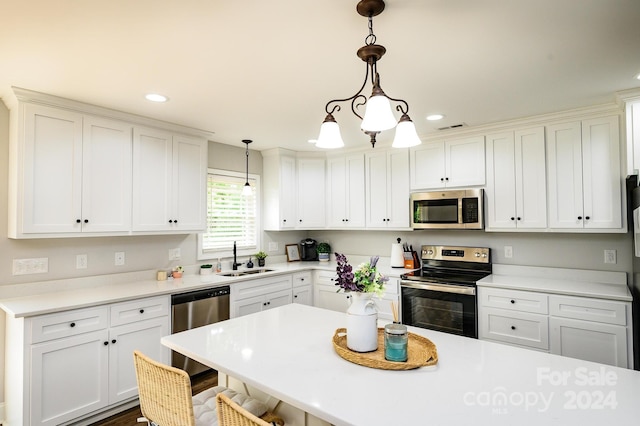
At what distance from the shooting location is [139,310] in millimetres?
2768

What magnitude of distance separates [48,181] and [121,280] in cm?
107

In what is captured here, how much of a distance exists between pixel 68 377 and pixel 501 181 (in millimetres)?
3855

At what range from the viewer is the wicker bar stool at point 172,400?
1.35 m

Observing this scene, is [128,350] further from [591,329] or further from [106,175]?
[591,329]

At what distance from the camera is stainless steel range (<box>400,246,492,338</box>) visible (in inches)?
124

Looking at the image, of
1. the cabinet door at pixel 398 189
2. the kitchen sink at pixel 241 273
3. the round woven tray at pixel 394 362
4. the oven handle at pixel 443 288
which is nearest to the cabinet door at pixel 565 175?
the oven handle at pixel 443 288

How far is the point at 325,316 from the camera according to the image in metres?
2.27

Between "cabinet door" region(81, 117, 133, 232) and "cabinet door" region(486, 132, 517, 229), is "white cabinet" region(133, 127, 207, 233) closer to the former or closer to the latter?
"cabinet door" region(81, 117, 133, 232)

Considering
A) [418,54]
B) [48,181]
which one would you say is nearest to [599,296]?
[418,54]

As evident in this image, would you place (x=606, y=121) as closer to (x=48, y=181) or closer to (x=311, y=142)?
(x=311, y=142)

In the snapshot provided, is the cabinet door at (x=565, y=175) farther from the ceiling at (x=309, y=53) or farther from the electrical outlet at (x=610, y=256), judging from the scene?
the electrical outlet at (x=610, y=256)

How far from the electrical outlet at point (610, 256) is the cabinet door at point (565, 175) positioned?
0.41 meters

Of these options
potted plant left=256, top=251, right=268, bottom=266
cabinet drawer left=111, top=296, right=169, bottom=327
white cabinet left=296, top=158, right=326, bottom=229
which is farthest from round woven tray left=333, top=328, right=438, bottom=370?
white cabinet left=296, top=158, right=326, bottom=229

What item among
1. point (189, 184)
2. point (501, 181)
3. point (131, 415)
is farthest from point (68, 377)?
point (501, 181)
